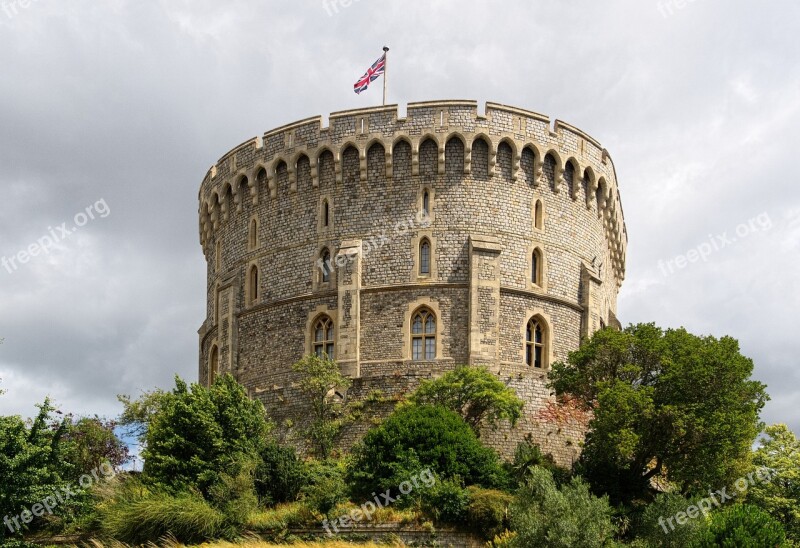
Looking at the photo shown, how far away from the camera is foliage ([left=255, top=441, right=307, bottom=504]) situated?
39312 mm

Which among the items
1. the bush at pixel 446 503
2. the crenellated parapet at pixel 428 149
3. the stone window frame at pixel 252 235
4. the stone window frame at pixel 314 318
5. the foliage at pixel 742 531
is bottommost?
the foliage at pixel 742 531

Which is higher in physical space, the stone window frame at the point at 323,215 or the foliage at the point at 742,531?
the stone window frame at the point at 323,215

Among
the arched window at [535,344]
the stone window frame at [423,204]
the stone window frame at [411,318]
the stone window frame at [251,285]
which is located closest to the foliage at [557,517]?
the stone window frame at [411,318]

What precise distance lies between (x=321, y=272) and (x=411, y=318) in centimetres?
→ 423

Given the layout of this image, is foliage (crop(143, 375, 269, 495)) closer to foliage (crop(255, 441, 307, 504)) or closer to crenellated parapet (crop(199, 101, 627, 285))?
foliage (crop(255, 441, 307, 504))

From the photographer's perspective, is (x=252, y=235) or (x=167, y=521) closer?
(x=167, y=521)

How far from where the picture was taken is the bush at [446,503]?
36562 millimetres

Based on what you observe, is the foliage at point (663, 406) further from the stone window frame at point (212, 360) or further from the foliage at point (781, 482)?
the stone window frame at point (212, 360)

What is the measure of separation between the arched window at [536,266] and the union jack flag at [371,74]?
9191 mm

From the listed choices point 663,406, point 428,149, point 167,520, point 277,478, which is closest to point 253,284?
point 428,149

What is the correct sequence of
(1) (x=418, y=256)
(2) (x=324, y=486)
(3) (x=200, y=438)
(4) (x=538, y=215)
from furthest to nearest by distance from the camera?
1. (4) (x=538, y=215)
2. (1) (x=418, y=256)
3. (3) (x=200, y=438)
4. (2) (x=324, y=486)

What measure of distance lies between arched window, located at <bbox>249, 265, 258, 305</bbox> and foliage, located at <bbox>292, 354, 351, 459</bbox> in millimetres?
5193

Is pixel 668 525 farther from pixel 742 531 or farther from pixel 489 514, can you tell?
pixel 489 514

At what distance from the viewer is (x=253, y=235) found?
50.9 m
